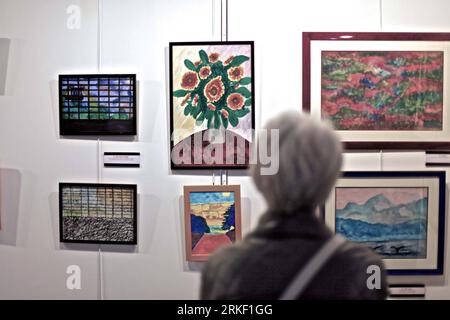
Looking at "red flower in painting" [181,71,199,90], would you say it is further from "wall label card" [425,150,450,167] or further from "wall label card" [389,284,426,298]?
"wall label card" [389,284,426,298]

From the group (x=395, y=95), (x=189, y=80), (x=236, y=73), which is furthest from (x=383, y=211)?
(x=189, y=80)

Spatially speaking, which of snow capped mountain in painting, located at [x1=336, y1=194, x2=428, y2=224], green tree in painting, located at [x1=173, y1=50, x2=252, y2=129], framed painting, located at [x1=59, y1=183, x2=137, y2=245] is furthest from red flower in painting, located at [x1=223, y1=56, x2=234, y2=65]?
snow capped mountain in painting, located at [x1=336, y1=194, x2=428, y2=224]

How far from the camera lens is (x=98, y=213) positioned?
1733 mm

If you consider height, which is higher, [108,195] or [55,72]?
[55,72]

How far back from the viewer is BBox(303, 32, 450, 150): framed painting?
1646mm

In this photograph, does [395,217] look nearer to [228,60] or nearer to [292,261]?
[228,60]

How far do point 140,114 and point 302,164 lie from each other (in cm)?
99

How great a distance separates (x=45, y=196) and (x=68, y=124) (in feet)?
0.93

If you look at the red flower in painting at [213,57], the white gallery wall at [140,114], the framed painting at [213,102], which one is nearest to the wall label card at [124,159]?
the white gallery wall at [140,114]

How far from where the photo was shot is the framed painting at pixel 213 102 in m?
1.65
